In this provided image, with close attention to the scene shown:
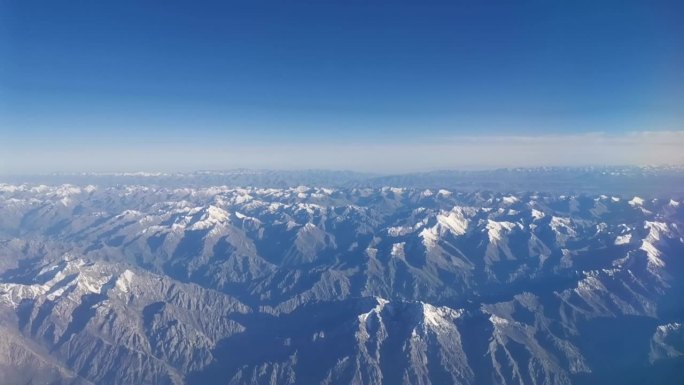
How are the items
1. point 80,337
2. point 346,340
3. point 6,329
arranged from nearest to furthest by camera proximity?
1. point 346,340
2. point 6,329
3. point 80,337

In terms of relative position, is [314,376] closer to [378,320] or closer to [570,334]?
[378,320]

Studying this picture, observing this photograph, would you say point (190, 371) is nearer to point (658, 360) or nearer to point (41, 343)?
point (41, 343)

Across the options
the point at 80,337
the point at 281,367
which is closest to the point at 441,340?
the point at 281,367

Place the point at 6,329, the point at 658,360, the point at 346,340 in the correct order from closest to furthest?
the point at 658,360 → the point at 346,340 → the point at 6,329

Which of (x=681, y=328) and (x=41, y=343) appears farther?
(x=41, y=343)

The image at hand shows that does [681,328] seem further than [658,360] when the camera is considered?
Yes

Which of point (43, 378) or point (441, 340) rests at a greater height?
point (441, 340)

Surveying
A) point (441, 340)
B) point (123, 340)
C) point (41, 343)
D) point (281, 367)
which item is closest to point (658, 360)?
point (441, 340)

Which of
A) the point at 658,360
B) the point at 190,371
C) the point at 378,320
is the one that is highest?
the point at 378,320

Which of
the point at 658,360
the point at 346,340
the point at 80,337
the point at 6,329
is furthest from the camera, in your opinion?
the point at 80,337
